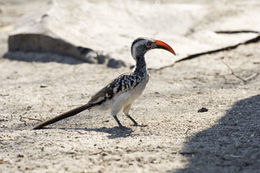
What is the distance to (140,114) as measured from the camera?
17.6 ft

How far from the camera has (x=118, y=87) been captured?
15.7ft

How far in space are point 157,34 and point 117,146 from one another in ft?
13.1

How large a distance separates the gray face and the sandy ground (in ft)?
2.45

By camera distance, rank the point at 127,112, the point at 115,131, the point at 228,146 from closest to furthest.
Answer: the point at 228,146
the point at 115,131
the point at 127,112

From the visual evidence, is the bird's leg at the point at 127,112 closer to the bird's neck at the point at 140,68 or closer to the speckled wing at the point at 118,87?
the speckled wing at the point at 118,87

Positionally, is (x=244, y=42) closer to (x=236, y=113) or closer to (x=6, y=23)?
(x=236, y=113)

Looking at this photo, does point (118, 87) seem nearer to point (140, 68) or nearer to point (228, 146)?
point (140, 68)

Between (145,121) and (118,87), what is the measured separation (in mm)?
553

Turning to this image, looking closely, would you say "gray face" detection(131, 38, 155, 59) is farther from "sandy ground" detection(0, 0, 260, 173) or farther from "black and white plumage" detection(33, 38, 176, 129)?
"sandy ground" detection(0, 0, 260, 173)

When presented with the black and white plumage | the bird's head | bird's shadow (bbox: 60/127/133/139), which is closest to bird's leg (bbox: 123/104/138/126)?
the black and white plumage

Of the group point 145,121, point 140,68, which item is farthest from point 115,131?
point 140,68

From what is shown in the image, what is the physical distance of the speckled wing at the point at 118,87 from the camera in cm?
476

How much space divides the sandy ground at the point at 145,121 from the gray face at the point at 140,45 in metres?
0.75

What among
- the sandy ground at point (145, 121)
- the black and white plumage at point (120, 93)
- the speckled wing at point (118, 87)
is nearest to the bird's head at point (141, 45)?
the black and white plumage at point (120, 93)
